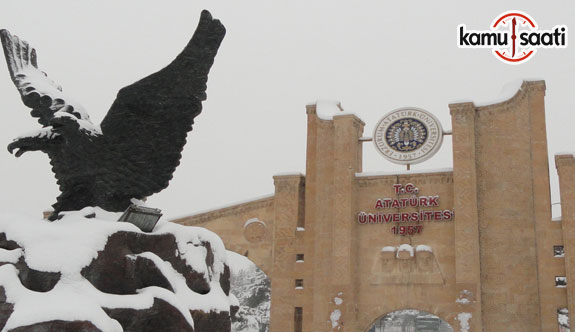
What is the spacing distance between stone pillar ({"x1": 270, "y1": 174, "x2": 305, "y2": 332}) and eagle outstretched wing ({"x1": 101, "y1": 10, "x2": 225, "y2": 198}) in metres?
16.2

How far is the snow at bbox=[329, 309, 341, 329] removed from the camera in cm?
2405

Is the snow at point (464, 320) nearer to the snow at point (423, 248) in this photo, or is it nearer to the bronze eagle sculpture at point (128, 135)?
the snow at point (423, 248)

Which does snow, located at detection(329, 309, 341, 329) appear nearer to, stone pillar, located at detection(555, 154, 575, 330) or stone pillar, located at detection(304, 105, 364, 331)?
stone pillar, located at detection(304, 105, 364, 331)

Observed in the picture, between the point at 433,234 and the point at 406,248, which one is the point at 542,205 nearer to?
the point at 433,234

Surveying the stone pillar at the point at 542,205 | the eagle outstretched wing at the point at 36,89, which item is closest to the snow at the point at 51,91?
the eagle outstretched wing at the point at 36,89

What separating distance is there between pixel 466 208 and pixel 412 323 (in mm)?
35124

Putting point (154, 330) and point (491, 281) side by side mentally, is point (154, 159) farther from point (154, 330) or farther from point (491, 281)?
point (491, 281)

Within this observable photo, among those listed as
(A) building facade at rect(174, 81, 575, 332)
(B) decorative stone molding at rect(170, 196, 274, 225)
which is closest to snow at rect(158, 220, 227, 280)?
(A) building facade at rect(174, 81, 575, 332)

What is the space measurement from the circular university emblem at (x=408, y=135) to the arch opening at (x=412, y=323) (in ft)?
84.0

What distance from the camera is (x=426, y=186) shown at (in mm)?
24531

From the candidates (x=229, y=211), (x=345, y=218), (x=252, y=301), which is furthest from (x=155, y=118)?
(x=252, y=301)

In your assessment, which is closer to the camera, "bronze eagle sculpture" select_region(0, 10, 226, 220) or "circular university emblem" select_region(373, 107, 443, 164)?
"bronze eagle sculpture" select_region(0, 10, 226, 220)

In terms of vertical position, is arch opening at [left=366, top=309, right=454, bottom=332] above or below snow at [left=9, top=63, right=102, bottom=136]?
below

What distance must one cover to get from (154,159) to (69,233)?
2.32 meters
